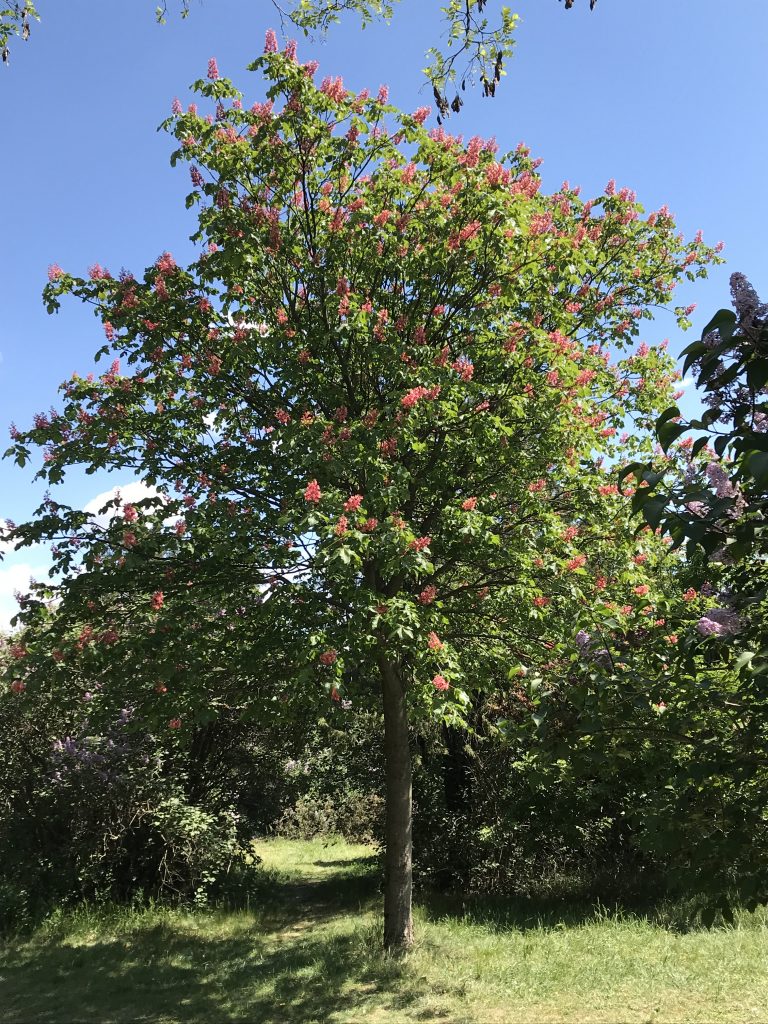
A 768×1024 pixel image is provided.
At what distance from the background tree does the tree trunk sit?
3 cm

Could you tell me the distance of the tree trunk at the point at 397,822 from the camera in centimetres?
840

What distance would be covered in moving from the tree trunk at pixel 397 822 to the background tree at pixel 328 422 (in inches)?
1.1

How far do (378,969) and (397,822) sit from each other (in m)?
1.59

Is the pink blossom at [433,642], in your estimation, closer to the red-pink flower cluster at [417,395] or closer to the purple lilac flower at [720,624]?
the red-pink flower cluster at [417,395]

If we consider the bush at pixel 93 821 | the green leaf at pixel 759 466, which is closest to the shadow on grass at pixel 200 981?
the bush at pixel 93 821

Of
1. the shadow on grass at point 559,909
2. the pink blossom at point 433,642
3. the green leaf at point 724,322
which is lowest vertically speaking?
the shadow on grass at point 559,909

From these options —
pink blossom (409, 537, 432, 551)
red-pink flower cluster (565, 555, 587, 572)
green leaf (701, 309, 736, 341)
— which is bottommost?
green leaf (701, 309, 736, 341)

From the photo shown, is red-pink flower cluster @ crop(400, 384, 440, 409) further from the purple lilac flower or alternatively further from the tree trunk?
the purple lilac flower

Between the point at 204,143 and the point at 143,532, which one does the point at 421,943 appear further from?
the point at 204,143

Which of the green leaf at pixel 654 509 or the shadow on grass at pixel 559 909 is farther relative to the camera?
the shadow on grass at pixel 559 909

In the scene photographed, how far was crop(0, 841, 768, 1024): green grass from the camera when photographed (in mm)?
6625

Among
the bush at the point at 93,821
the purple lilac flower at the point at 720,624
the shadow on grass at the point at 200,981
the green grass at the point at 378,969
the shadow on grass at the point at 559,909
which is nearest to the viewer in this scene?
the purple lilac flower at the point at 720,624

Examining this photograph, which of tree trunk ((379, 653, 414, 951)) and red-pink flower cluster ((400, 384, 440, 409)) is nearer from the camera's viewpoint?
red-pink flower cluster ((400, 384, 440, 409))

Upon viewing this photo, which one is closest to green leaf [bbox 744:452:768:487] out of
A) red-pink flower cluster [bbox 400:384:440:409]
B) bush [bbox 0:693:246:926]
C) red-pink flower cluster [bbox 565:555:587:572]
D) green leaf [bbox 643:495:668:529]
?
green leaf [bbox 643:495:668:529]
